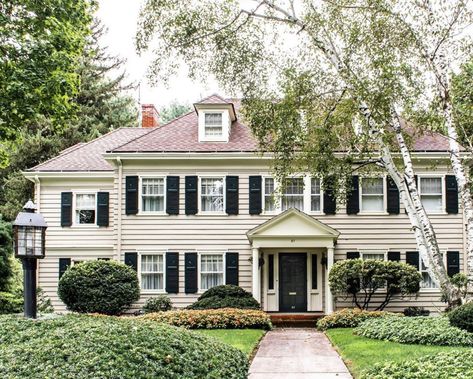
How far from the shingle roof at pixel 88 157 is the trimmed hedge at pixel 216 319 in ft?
24.8

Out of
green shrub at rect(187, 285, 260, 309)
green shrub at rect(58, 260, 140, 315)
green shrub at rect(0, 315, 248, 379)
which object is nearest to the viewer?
green shrub at rect(0, 315, 248, 379)

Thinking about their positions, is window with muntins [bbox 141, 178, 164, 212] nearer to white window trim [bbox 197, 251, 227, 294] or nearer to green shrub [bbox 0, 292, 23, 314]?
white window trim [bbox 197, 251, 227, 294]

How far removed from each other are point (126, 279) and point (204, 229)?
3.09m

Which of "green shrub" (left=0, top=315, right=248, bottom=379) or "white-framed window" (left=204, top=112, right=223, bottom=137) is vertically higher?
"white-framed window" (left=204, top=112, right=223, bottom=137)

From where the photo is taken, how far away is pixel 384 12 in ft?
46.3

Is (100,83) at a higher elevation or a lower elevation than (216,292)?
higher

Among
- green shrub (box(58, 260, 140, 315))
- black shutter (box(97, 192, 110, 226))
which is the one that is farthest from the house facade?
green shrub (box(58, 260, 140, 315))

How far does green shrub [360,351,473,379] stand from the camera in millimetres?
8344

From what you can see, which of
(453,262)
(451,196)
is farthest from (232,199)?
(453,262)

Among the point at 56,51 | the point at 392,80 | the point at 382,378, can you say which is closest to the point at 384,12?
the point at 392,80

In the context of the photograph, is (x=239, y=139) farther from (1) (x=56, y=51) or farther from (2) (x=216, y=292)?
(1) (x=56, y=51)

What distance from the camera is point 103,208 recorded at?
22562 millimetres

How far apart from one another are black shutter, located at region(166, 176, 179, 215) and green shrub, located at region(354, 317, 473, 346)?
8.33m

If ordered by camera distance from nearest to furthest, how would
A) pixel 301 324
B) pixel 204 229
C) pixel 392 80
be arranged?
pixel 392 80 → pixel 301 324 → pixel 204 229
